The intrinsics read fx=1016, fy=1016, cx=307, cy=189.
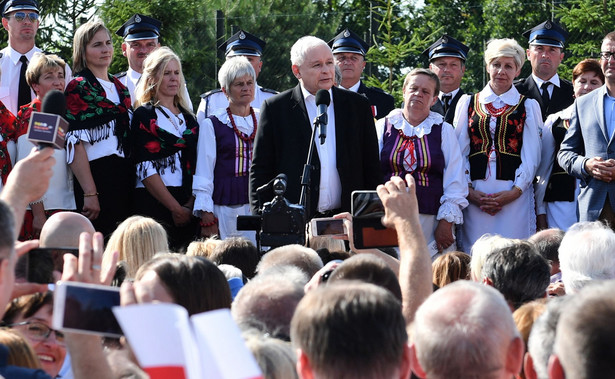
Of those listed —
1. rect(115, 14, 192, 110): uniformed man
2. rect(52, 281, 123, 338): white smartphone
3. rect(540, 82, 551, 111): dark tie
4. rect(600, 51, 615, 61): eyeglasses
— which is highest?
rect(115, 14, 192, 110): uniformed man

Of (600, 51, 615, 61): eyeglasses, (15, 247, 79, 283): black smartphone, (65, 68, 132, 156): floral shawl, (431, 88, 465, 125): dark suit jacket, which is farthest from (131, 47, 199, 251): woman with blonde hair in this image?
(15, 247, 79, 283): black smartphone

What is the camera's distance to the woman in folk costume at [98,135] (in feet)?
25.6

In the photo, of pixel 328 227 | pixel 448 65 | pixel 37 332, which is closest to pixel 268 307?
pixel 37 332

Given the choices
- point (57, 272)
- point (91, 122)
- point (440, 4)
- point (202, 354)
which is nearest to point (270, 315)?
point (57, 272)

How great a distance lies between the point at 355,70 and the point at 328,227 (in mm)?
5208

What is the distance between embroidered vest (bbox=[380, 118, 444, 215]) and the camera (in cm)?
805

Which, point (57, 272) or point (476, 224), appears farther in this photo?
point (476, 224)

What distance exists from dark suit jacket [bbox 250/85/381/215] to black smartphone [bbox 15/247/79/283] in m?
3.92

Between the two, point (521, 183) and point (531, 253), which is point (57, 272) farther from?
point (521, 183)

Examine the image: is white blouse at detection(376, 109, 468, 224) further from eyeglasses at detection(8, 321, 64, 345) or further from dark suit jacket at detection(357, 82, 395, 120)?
eyeglasses at detection(8, 321, 64, 345)

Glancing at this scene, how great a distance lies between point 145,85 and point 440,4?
1429 centimetres

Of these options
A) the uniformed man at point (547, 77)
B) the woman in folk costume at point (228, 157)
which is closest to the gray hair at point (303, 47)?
the woman in folk costume at point (228, 157)

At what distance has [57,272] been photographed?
3.26 m

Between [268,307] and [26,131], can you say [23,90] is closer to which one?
[26,131]
